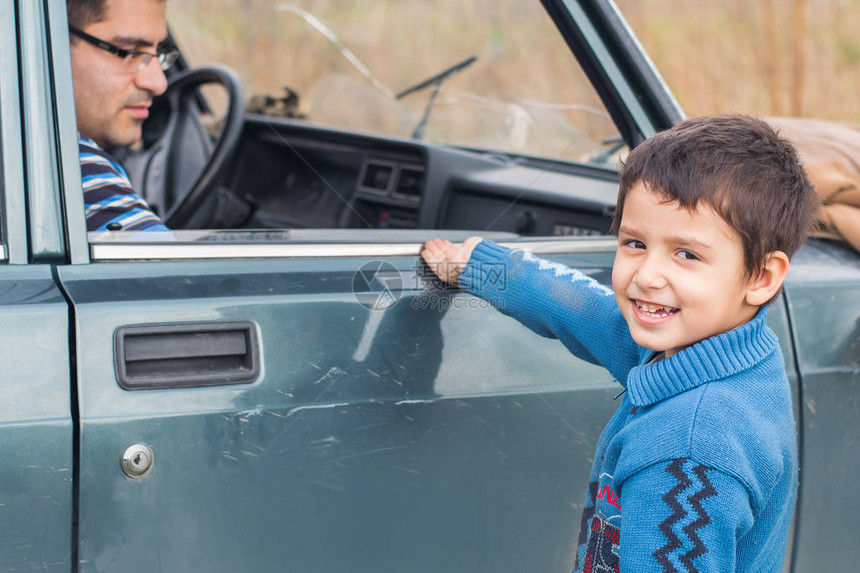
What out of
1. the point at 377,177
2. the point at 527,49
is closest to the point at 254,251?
the point at 377,177

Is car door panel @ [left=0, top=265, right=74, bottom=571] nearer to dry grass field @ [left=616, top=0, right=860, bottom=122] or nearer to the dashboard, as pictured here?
the dashboard

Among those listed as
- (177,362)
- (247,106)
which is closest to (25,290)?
(177,362)

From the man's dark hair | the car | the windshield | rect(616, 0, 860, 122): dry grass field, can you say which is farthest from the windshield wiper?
rect(616, 0, 860, 122): dry grass field

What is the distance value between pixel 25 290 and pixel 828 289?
1413mm

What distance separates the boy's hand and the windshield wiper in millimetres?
1412

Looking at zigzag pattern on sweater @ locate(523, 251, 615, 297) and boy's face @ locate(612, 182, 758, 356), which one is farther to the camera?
zigzag pattern on sweater @ locate(523, 251, 615, 297)

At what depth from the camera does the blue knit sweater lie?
1070 millimetres

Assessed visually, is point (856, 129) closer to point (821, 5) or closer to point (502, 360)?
point (502, 360)

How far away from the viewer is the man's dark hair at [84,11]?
1652mm

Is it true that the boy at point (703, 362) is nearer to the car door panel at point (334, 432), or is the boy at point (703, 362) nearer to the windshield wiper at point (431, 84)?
the car door panel at point (334, 432)

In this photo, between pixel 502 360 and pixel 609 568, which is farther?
pixel 502 360

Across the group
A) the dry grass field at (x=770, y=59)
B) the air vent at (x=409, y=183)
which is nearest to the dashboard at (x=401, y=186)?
A: the air vent at (x=409, y=183)

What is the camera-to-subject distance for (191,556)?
4.04ft

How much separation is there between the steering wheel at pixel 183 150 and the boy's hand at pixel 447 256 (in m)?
1.43
